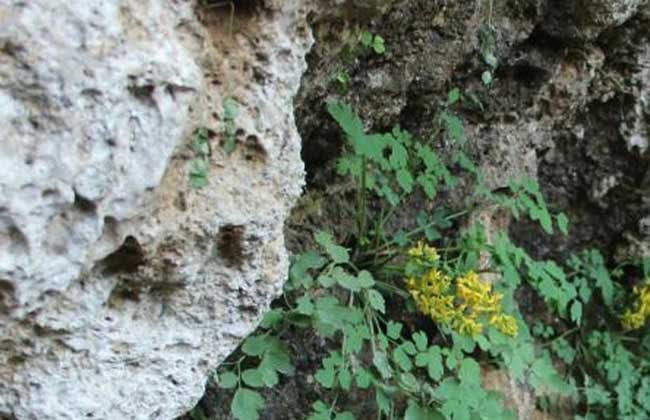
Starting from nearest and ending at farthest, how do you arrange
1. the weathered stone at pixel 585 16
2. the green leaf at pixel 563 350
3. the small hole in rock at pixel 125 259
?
the small hole in rock at pixel 125 259
the weathered stone at pixel 585 16
the green leaf at pixel 563 350

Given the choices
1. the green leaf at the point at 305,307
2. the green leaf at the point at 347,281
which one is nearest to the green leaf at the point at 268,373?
the green leaf at the point at 305,307

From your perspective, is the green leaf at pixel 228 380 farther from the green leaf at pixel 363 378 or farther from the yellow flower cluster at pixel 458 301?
the yellow flower cluster at pixel 458 301

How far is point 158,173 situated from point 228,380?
0.64 m

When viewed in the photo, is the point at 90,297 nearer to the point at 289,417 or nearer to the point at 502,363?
the point at 289,417

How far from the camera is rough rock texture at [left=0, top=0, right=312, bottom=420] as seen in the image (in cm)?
110

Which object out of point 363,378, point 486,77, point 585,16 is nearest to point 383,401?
point 363,378

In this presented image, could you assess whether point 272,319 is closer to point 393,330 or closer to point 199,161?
point 393,330

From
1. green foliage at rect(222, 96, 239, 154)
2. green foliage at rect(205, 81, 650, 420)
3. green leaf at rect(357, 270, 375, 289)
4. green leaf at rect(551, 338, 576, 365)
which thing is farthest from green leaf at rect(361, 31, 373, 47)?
green leaf at rect(551, 338, 576, 365)

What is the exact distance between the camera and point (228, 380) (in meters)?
1.75

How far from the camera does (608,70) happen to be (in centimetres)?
262

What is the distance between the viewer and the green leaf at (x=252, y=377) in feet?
5.73

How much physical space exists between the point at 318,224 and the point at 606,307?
110 cm

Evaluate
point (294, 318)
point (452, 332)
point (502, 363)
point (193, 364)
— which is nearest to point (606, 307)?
point (502, 363)

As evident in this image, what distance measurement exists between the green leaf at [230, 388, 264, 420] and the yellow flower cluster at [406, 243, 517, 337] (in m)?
0.56
